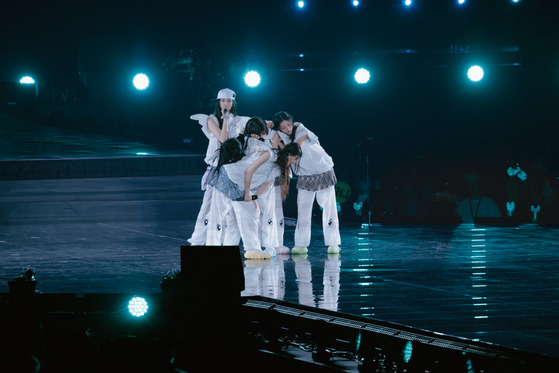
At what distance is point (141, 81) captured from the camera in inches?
488

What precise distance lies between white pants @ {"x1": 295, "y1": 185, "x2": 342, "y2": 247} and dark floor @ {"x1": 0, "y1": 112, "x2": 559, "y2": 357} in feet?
0.63

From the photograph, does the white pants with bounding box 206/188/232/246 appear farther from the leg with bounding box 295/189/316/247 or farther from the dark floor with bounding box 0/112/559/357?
the leg with bounding box 295/189/316/247

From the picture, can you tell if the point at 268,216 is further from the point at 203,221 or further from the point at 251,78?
the point at 251,78

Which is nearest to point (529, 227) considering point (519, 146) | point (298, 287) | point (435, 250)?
point (435, 250)

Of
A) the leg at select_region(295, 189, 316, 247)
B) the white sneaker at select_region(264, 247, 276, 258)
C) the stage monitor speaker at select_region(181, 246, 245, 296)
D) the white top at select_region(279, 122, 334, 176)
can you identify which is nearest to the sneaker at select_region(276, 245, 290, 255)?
the leg at select_region(295, 189, 316, 247)

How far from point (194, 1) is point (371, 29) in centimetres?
366

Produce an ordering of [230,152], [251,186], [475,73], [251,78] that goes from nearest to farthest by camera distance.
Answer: [230,152], [251,186], [251,78], [475,73]

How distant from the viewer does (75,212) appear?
31.4ft

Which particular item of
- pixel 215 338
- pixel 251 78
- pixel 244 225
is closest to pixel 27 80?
pixel 251 78

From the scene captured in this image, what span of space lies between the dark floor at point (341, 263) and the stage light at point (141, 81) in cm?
206

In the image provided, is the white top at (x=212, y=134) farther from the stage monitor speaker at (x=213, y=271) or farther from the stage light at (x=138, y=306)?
the stage monitor speaker at (x=213, y=271)

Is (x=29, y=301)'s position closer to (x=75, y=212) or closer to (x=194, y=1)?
(x=75, y=212)

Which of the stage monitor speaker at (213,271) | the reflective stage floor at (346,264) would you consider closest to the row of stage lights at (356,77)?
the reflective stage floor at (346,264)

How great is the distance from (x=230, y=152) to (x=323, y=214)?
1092 mm
